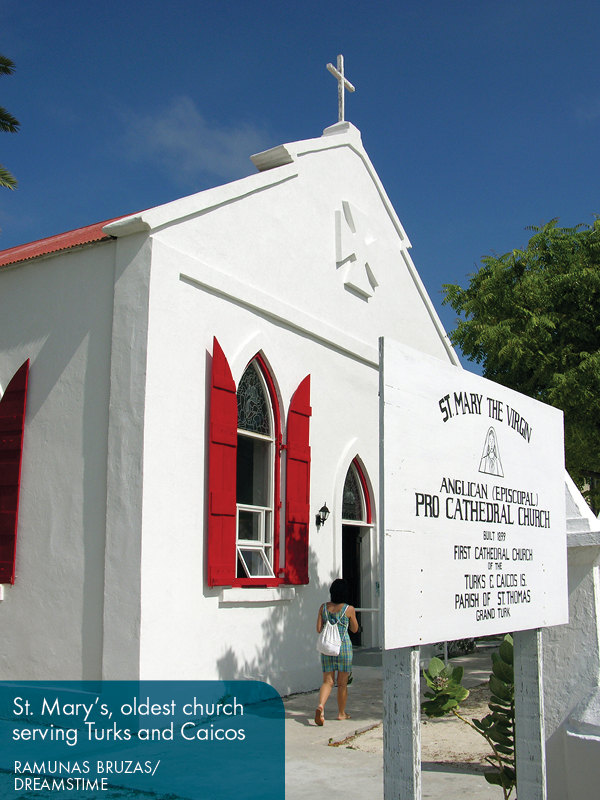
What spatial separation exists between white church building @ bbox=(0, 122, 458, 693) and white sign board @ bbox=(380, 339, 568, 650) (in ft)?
13.7

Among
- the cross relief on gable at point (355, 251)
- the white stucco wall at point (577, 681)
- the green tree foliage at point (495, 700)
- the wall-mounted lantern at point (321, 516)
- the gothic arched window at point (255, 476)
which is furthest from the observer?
the cross relief on gable at point (355, 251)

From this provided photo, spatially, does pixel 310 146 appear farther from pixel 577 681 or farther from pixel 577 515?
pixel 577 681

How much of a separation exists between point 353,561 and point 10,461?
5.67 meters

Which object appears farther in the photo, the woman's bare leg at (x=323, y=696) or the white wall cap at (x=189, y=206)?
the white wall cap at (x=189, y=206)

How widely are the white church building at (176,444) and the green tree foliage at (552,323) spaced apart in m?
3.63

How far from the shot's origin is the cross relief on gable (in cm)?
1148

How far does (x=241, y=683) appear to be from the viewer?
838 centimetres

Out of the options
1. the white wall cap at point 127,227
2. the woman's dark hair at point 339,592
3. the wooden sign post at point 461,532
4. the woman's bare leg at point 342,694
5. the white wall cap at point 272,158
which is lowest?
the woman's bare leg at point 342,694

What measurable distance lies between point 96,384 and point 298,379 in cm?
301

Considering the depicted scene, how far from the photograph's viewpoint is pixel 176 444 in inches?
310

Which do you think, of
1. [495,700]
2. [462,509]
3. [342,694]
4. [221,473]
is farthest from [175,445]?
[462,509]

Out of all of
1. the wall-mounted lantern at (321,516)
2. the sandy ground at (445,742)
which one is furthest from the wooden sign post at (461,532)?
the wall-mounted lantern at (321,516)

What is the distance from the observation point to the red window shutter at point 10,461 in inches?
326
